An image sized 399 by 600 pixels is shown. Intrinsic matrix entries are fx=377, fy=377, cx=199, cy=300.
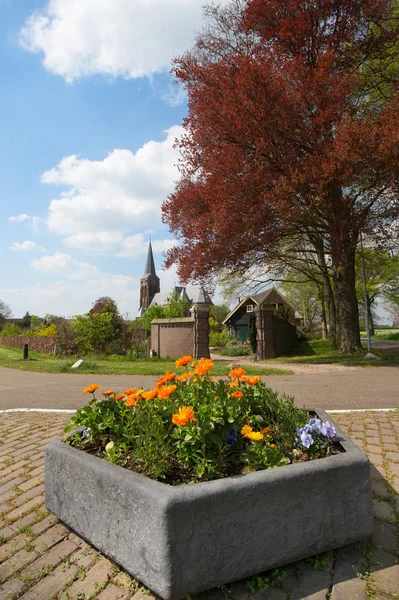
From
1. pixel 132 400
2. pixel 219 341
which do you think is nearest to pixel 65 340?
pixel 219 341

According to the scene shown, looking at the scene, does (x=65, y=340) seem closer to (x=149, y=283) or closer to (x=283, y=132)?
(x=283, y=132)

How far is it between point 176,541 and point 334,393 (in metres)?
6.57

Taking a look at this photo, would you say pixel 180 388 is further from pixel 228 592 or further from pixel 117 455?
pixel 228 592

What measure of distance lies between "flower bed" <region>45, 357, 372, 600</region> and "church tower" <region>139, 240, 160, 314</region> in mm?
78801

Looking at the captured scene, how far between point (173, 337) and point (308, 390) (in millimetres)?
12248

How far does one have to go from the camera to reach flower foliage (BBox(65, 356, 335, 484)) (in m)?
2.36

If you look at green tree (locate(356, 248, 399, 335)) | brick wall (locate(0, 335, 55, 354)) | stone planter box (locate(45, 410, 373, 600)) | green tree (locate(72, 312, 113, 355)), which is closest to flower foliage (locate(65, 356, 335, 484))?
stone planter box (locate(45, 410, 373, 600))

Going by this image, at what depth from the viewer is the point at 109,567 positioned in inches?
88.2

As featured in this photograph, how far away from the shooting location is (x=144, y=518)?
1.96 metres

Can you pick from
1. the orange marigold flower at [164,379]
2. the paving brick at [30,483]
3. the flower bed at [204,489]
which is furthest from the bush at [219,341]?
the flower bed at [204,489]

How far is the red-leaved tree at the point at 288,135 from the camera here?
12.3 metres

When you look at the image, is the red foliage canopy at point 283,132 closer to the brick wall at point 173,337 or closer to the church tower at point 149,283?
the brick wall at point 173,337

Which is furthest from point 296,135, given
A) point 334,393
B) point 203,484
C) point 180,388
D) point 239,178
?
point 203,484

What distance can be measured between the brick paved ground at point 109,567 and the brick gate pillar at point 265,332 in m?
14.1
